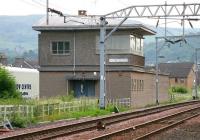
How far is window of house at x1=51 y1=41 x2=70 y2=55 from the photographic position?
55.4m

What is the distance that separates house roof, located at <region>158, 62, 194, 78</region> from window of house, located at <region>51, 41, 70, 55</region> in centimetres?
8068

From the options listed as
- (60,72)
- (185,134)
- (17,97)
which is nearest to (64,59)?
(60,72)

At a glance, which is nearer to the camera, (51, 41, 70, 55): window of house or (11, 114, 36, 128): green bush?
(11, 114, 36, 128): green bush

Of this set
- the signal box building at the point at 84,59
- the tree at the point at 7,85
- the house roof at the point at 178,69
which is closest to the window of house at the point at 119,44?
the signal box building at the point at 84,59

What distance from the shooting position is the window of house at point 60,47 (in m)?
55.4

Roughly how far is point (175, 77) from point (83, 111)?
10042cm

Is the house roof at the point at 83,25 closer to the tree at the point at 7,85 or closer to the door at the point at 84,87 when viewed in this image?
the door at the point at 84,87

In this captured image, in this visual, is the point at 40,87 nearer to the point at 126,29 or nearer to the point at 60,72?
the point at 60,72

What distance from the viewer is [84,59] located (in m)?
54.6

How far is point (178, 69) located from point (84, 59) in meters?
86.4

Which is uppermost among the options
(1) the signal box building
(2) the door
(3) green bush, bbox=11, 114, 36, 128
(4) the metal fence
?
(1) the signal box building

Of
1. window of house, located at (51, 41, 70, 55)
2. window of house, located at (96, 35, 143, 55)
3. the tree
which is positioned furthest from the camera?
window of house, located at (51, 41, 70, 55)

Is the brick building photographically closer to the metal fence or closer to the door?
the door

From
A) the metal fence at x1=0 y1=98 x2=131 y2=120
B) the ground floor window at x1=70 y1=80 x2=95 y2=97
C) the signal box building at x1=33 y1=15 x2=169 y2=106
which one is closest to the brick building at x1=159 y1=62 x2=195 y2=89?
the signal box building at x1=33 y1=15 x2=169 y2=106
